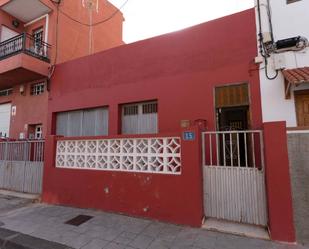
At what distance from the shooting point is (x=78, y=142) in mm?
6285

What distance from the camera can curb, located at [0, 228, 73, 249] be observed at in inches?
157

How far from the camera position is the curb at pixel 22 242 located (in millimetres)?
3982

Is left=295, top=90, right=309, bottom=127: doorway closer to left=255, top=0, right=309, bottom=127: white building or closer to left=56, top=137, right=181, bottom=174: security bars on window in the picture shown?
left=255, top=0, right=309, bottom=127: white building

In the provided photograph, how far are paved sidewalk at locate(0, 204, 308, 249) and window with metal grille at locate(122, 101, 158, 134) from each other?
2.98m

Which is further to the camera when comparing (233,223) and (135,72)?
(135,72)

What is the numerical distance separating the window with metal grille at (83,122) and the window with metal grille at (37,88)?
66.6 inches

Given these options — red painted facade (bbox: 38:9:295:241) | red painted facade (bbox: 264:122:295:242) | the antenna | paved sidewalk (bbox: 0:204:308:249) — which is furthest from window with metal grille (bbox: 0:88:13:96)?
red painted facade (bbox: 264:122:295:242)

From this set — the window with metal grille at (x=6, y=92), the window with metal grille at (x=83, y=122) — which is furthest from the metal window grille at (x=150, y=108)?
the window with metal grille at (x=6, y=92)

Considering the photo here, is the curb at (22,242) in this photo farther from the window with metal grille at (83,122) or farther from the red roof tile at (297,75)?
the red roof tile at (297,75)

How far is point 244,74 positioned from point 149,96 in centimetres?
291

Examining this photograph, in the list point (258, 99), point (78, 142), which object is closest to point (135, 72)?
point (78, 142)

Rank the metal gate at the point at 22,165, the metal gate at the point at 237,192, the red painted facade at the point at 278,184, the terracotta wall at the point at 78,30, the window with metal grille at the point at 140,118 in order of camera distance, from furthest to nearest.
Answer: the terracotta wall at the point at 78,30, the metal gate at the point at 22,165, the window with metal grille at the point at 140,118, the metal gate at the point at 237,192, the red painted facade at the point at 278,184

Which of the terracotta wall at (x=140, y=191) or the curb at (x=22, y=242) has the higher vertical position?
the terracotta wall at (x=140, y=191)

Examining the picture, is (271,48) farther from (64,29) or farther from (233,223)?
(64,29)
